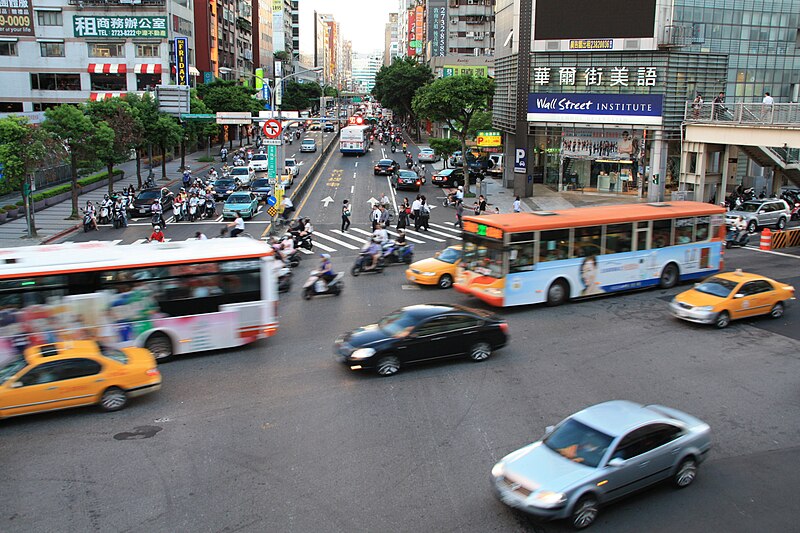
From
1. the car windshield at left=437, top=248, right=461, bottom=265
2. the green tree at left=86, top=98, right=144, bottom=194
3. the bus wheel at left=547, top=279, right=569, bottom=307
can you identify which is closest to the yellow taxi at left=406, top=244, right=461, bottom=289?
the car windshield at left=437, top=248, right=461, bottom=265

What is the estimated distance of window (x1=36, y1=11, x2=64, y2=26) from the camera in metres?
73.4

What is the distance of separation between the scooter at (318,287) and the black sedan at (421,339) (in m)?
7.50

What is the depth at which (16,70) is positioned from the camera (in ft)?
243

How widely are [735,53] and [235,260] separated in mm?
48707

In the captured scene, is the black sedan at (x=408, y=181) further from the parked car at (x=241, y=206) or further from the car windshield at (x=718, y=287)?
the car windshield at (x=718, y=287)

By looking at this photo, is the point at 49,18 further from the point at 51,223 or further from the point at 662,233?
the point at 662,233

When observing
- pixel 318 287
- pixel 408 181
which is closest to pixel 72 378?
pixel 318 287

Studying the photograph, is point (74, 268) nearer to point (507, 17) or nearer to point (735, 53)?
point (507, 17)

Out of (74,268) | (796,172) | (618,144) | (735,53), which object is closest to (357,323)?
(74,268)

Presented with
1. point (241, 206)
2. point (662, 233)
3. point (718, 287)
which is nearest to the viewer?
point (718, 287)

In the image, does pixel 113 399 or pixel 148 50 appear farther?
pixel 148 50

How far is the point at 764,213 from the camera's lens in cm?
3819

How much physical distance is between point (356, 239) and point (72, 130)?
1751cm

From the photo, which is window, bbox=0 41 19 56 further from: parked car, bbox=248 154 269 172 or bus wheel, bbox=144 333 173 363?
bus wheel, bbox=144 333 173 363
